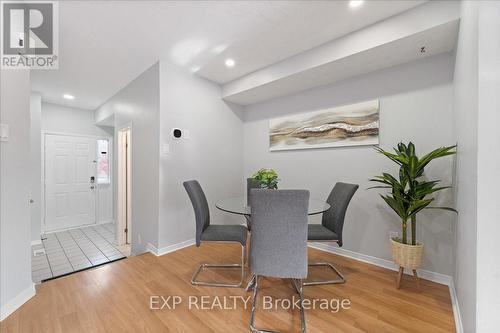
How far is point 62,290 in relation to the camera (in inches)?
76.5

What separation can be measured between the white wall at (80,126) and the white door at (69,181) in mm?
141

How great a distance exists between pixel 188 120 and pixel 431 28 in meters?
2.86

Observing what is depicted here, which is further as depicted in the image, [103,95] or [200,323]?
[103,95]

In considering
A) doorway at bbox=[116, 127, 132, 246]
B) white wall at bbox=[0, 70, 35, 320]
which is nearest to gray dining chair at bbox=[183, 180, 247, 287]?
white wall at bbox=[0, 70, 35, 320]

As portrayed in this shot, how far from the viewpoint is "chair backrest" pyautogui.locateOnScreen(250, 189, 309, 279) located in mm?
1451

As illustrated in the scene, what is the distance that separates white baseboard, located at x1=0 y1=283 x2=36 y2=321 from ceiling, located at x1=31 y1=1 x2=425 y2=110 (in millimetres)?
2495

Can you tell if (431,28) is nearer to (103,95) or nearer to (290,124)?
(290,124)

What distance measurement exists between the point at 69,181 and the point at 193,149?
3.50 meters

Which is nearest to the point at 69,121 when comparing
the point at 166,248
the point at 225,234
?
the point at 166,248

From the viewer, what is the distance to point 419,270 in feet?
7.26

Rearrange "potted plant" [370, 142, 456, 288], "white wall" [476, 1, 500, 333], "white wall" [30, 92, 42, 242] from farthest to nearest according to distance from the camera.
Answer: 1. "white wall" [30, 92, 42, 242]
2. "potted plant" [370, 142, 456, 288]
3. "white wall" [476, 1, 500, 333]

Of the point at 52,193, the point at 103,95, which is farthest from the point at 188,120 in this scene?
the point at 52,193

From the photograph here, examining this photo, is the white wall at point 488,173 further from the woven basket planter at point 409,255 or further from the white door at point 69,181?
the white door at point 69,181

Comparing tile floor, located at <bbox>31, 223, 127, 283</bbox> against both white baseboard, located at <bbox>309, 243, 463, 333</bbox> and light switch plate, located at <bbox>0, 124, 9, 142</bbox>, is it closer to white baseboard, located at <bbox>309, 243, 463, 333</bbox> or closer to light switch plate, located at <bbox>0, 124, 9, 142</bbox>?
light switch plate, located at <bbox>0, 124, 9, 142</bbox>
